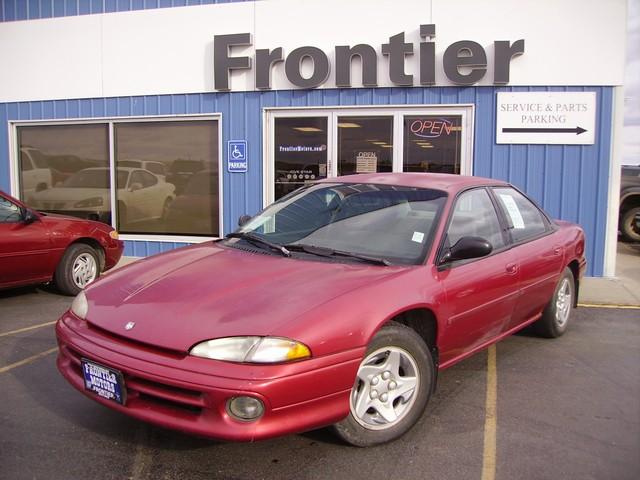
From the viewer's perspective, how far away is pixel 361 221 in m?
3.97

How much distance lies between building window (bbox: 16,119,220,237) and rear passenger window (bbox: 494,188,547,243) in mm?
5687

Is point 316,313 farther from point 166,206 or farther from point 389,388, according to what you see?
point 166,206

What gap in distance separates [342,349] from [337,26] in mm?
7008

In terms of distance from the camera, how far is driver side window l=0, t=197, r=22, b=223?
6.46m

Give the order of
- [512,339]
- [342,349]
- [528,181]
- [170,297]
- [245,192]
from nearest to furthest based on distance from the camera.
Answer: [342,349], [170,297], [512,339], [528,181], [245,192]

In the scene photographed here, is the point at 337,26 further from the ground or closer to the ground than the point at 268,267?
further from the ground

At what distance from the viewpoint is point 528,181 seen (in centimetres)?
856

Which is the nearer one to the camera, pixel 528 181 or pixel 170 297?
pixel 170 297

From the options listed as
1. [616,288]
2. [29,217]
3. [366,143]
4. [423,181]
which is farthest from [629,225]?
[29,217]

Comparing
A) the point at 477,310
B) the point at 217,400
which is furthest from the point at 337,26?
the point at 217,400

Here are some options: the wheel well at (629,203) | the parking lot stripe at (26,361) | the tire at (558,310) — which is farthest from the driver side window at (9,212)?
the wheel well at (629,203)

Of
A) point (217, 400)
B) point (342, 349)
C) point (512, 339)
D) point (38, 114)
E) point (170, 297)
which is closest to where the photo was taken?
point (217, 400)

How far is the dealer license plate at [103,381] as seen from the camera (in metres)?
2.84

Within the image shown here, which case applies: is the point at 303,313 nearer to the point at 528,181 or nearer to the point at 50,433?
the point at 50,433
